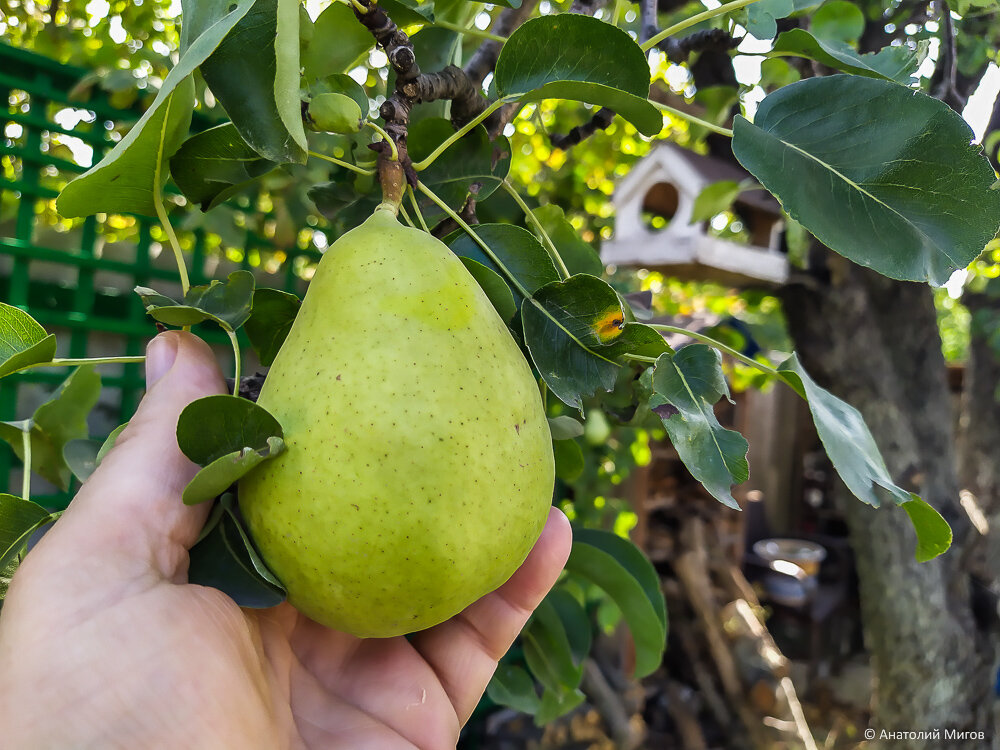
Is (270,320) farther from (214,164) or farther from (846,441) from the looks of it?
(846,441)

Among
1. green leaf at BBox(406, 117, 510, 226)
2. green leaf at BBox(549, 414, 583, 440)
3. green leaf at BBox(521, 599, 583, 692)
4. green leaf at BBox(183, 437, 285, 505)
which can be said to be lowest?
green leaf at BBox(521, 599, 583, 692)

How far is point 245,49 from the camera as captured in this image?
0.53 m

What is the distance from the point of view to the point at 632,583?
0.90 m

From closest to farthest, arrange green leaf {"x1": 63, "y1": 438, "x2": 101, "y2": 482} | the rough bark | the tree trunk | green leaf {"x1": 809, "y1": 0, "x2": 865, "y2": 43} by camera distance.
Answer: green leaf {"x1": 63, "y1": 438, "x2": 101, "y2": 482}
green leaf {"x1": 809, "y1": 0, "x2": 865, "y2": 43}
the tree trunk
the rough bark

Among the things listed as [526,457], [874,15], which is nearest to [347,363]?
[526,457]

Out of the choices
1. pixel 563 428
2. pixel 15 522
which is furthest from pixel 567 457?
pixel 15 522

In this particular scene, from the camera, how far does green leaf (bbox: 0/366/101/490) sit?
33.6 inches

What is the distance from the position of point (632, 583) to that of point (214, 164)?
2.24 feet

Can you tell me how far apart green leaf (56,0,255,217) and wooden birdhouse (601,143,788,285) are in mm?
1194

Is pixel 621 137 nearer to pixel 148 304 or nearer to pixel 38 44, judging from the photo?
pixel 38 44

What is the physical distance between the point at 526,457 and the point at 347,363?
0.16m

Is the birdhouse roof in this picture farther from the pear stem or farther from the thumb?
the thumb

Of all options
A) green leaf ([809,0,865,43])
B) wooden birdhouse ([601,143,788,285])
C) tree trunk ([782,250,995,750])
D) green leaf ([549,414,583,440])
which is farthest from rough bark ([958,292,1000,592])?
green leaf ([549,414,583,440])

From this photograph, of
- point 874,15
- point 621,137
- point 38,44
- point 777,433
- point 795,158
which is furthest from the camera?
point 777,433
